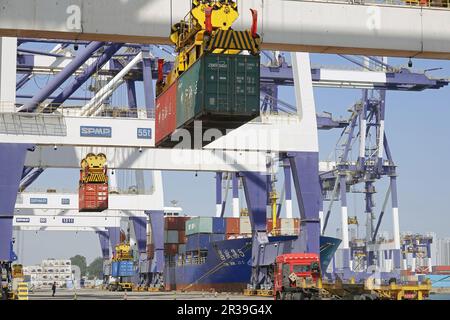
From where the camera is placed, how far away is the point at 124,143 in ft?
131

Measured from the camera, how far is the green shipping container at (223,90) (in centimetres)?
2145

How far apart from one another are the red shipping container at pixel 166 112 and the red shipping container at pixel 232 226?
31.6 m

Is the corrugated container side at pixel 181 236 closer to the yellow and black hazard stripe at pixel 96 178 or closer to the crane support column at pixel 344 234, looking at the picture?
the crane support column at pixel 344 234

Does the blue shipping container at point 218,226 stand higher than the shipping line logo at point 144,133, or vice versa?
the shipping line logo at point 144,133

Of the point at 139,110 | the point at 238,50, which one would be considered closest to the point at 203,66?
the point at 238,50

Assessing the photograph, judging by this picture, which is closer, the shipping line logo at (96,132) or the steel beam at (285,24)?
the steel beam at (285,24)

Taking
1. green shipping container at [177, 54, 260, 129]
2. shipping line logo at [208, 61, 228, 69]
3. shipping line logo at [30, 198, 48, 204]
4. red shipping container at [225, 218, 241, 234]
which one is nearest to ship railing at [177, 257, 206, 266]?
red shipping container at [225, 218, 241, 234]

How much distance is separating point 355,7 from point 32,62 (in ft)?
100

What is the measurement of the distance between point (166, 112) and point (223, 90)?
5.32 metres

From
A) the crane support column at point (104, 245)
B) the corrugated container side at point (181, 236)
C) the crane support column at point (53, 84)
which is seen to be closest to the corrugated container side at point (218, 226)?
the corrugated container side at point (181, 236)

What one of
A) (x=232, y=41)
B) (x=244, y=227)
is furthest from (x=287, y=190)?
(x=232, y=41)

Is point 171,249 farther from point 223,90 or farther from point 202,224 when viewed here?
point 223,90

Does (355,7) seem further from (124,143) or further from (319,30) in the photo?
(124,143)

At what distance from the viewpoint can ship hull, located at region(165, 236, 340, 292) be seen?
54.2m
